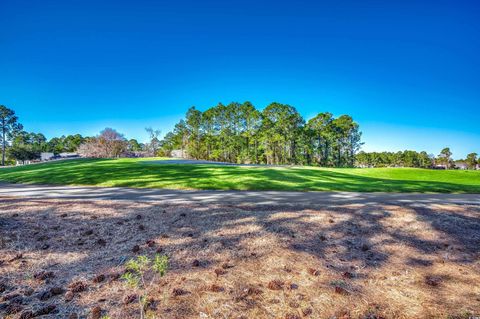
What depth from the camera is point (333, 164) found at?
61188 mm

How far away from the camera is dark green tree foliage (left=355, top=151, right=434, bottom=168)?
308ft

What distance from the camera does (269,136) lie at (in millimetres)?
55781

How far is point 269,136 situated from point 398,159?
6902cm

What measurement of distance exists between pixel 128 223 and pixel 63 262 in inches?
62.8

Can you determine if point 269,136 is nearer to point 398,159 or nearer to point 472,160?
point 398,159

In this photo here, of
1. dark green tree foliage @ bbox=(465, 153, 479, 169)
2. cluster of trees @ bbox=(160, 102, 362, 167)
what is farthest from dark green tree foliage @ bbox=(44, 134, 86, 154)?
dark green tree foliage @ bbox=(465, 153, 479, 169)

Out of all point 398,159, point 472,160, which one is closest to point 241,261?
point 398,159

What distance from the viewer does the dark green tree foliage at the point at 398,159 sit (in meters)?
94.0

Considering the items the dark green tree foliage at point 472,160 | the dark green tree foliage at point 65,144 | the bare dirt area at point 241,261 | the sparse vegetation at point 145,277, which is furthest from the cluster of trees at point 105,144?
the dark green tree foliage at point 472,160

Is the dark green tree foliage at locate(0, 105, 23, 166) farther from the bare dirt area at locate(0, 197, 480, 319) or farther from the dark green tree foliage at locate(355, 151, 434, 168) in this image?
the dark green tree foliage at locate(355, 151, 434, 168)

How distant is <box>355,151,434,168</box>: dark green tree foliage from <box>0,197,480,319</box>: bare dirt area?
9431 cm

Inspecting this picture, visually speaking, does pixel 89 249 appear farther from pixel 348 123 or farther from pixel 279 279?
pixel 348 123

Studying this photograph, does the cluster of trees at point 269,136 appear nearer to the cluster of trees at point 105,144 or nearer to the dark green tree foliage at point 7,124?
the cluster of trees at point 105,144

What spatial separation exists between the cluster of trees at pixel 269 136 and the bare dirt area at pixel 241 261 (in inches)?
1936
